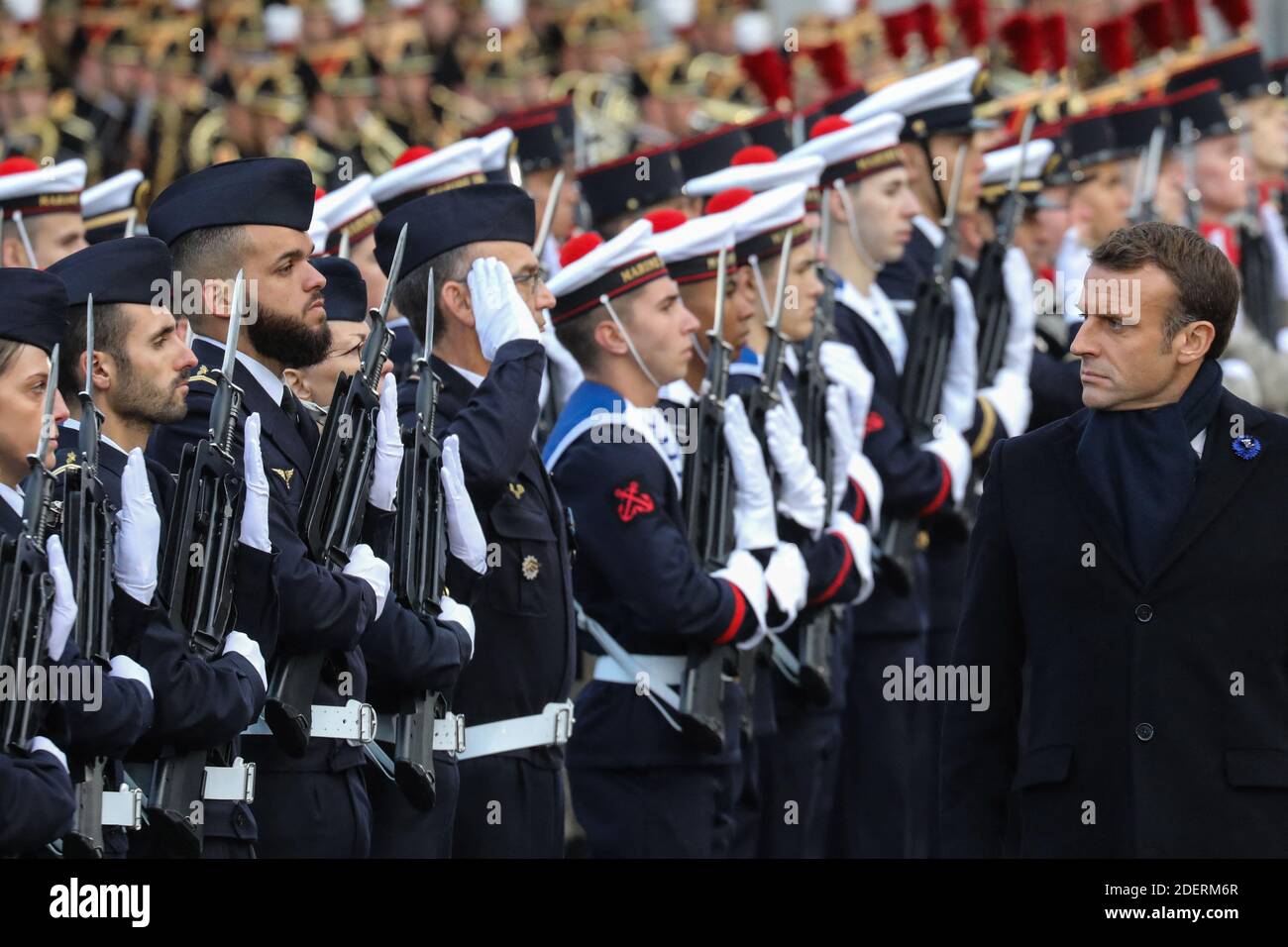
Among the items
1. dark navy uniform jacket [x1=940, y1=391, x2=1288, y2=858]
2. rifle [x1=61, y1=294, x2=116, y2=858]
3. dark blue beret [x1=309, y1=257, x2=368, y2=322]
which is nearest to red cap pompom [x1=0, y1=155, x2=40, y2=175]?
dark blue beret [x1=309, y1=257, x2=368, y2=322]

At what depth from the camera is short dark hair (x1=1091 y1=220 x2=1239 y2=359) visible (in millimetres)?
5328

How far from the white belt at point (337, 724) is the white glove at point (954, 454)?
3.73 m

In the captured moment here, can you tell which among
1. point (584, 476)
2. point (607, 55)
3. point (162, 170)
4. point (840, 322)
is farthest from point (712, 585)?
point (607, 55)

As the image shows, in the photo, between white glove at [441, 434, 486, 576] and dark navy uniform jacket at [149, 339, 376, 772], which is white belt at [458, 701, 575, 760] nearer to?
white glove at [441, 434, 486, 576]

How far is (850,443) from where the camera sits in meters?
8.86

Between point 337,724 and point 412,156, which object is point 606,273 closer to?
A: point 412,156

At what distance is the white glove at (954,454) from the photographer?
374 inches

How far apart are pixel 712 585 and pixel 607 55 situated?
12.4 m

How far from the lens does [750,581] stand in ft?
25.1

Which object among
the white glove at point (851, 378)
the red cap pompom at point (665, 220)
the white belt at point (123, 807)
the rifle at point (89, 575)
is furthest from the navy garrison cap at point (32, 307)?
the white glove at point (851, 378)

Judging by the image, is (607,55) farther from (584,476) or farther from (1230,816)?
(1230,816)

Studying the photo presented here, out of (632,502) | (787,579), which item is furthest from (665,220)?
(632,502)

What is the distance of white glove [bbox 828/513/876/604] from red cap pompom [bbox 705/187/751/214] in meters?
1.06

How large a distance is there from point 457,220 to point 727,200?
5.89 ft
